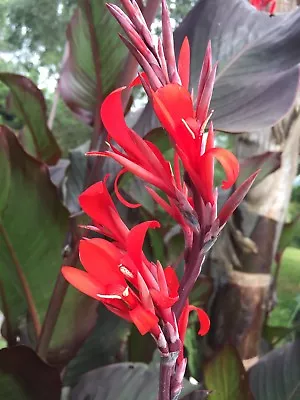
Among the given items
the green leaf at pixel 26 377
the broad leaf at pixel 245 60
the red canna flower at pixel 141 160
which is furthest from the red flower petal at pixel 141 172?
the green leaf at pixel 26 377

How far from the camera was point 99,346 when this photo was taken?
78 centimetres

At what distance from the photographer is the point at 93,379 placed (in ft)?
1.90

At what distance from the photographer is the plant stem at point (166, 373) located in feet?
0.81

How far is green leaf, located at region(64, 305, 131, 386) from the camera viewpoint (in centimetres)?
77

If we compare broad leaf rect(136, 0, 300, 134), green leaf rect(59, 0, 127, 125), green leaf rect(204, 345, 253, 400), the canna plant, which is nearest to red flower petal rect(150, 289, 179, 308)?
the canna plant

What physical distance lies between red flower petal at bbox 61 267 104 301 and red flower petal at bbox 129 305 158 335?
24 mm

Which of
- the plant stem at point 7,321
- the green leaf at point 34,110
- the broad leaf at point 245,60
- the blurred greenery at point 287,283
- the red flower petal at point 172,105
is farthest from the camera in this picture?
the blurred greenery at point 287,283

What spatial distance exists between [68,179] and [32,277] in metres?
0.27

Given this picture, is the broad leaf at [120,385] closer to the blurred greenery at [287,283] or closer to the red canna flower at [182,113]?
the red canna flower at [182,113]

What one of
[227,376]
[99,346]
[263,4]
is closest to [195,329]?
[99,346]

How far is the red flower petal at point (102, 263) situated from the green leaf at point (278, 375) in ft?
1.68

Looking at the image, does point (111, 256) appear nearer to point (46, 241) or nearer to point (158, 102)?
point (158, 102)

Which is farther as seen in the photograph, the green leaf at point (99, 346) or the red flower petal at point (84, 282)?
the green leaf at point (99, 346)

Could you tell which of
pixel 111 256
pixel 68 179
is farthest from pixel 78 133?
pixel 111 256
